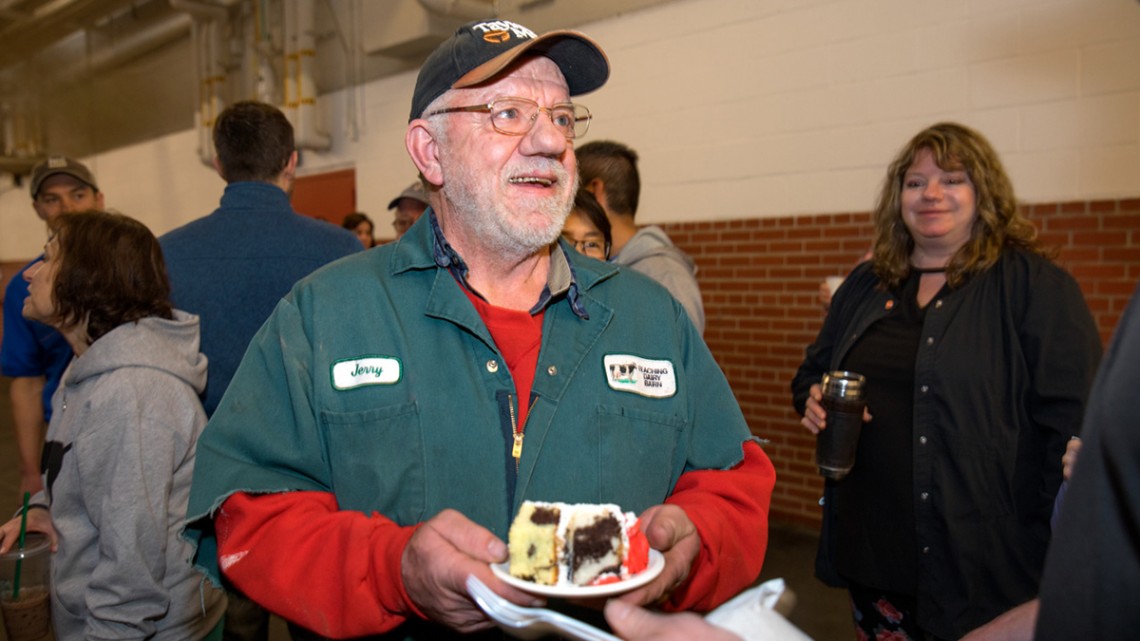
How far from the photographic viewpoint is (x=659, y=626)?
89 cm

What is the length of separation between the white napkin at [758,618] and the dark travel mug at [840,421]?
4.41 ft

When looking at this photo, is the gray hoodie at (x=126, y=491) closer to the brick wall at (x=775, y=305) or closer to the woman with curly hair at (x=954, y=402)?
the woman with curly hair at (x=954, y=402)

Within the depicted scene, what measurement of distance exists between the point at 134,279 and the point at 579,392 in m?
1.45

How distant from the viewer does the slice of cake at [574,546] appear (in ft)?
3.58

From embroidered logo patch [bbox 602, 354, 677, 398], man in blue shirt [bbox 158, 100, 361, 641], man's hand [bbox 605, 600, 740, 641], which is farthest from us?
man in blue shirt [bbox 158, 100, 361, 641]

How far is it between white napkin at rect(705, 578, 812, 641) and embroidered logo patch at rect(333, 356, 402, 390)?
2.27 ft

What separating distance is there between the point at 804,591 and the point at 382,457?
3346 millimetres

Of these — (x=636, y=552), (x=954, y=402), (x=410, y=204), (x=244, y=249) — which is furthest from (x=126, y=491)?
(x=410, y=204)

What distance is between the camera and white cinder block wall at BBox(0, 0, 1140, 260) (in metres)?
3.64

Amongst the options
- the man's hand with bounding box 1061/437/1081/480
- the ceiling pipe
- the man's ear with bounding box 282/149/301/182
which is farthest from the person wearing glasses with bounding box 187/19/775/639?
the ceiling pipe

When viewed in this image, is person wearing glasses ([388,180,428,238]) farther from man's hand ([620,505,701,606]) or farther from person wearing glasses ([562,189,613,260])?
man's hand ([620,505,701,606])

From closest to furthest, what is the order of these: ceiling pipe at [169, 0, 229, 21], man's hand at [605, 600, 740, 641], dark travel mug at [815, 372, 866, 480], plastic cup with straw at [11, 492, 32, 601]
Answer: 1. man's hand at [605, 600, 740, 641]
2. plastic cup with straw at [11, 492, 32, 601]
3. dark travel mug at [815, 372, 866, 480]
4. ceiling pipe at [169, 0, 229, 21]

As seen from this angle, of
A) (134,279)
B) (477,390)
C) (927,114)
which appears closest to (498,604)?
(477,390)

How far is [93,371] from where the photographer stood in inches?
78.7
